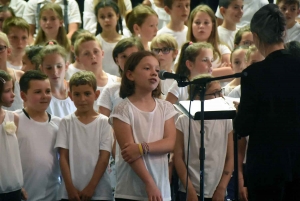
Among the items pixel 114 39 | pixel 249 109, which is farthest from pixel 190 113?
pixel 114 39

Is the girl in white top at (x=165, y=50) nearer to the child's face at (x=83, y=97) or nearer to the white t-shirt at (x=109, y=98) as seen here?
the white t-shirt at (x=109, y=98)

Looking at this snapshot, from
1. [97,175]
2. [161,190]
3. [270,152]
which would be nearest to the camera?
[270,152]

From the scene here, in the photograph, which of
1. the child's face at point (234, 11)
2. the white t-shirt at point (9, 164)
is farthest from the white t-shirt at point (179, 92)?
the child's face at point (234, 11)

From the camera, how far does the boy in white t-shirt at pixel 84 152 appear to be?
404 centimetres

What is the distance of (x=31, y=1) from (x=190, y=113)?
423 centimetres

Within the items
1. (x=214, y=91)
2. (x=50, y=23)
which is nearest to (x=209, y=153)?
(x=214, y=91)

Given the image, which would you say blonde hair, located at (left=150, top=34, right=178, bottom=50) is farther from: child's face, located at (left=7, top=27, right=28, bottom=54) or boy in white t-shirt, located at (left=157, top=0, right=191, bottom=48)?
child's face, located at (left=7, top=27, right=28, bottom=54)

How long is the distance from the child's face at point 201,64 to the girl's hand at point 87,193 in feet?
4.66

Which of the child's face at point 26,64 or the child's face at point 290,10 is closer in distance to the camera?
the child's face at point 26,64

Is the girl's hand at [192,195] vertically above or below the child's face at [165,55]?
below

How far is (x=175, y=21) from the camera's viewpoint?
6.43 metres

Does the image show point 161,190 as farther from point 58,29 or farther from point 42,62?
point 58,29

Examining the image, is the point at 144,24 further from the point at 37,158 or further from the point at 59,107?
the point at 37,158

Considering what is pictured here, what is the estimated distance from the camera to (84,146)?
13.5 ft
